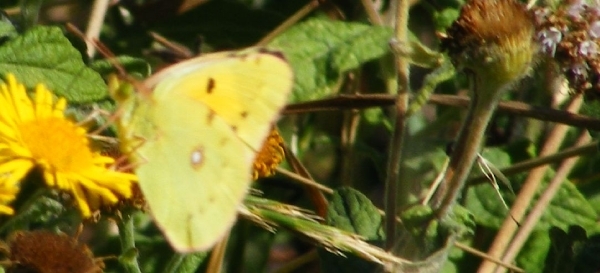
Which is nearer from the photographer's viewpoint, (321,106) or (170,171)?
(170,171)

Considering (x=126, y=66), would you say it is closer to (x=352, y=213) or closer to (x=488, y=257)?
(x=352, y=213)

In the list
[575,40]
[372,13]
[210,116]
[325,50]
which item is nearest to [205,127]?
[210,116]

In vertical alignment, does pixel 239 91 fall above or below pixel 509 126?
above

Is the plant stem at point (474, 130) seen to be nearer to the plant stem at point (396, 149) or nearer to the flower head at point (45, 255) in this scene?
the plant stem at point (396, 149)

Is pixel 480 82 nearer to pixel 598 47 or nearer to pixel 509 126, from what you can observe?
pixel 598 47

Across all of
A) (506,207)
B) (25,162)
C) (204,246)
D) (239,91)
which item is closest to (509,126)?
(506,207)

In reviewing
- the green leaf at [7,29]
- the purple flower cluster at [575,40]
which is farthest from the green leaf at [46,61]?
the purple flower cluster at [575,40]
